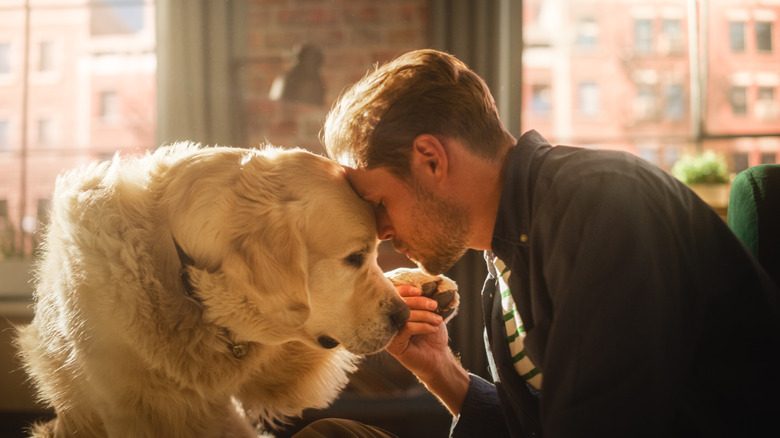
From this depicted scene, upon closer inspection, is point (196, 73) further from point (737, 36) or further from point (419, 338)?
point (737, 36)

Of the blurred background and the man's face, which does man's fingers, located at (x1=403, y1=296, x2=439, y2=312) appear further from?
the blurred background

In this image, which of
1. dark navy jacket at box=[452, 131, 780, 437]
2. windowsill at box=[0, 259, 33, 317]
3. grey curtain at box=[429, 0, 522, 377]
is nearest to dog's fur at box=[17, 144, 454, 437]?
dark navy jacket at box=[452, 131, 780, 437]

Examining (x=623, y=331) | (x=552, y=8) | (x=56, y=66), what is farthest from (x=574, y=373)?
(x=56, y=66)

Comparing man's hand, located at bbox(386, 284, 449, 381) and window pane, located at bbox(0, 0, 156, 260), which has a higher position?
window pane, located at bbox(0, 0, 156, 260)

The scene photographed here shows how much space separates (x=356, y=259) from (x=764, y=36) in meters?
2.80

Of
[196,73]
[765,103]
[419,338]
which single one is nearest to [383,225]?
[419,338]

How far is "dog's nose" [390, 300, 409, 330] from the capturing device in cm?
132

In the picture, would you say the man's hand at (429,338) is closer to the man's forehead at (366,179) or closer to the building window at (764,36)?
the man's forehead at (366,179)

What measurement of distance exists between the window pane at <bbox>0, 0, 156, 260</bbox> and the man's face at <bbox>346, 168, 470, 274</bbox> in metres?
2.16

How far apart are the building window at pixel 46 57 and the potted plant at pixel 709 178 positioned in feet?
10.3

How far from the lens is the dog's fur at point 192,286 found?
1.11 m

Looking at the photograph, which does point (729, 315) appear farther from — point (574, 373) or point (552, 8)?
point (552, 8)

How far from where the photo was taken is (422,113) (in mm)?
1213

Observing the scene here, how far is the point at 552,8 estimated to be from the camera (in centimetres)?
302
